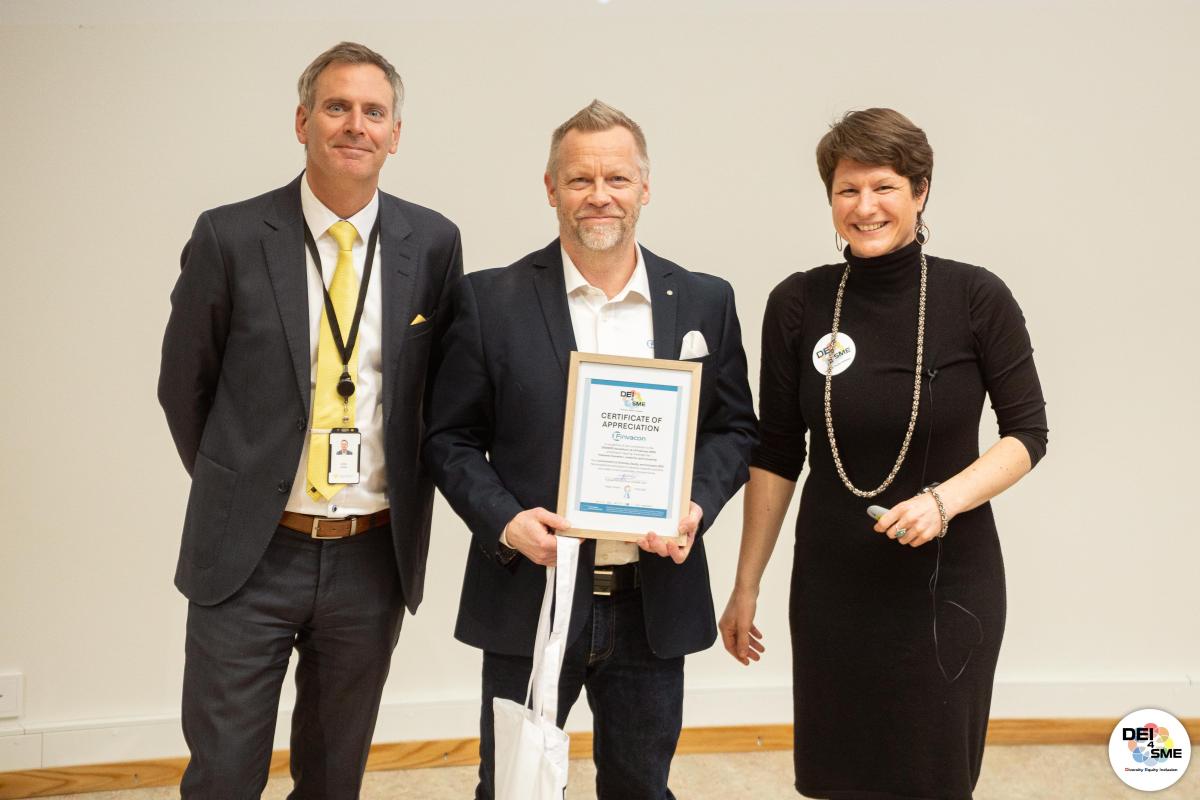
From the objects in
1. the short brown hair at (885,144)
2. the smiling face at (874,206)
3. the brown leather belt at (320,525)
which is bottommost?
the brown leather belt at (320,525)

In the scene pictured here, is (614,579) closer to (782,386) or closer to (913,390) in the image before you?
(782,386)

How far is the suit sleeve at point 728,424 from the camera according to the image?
2281mm

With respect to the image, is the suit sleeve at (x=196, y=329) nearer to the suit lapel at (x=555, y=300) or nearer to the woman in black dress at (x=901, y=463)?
the suit lapel at (x=555, y=300)

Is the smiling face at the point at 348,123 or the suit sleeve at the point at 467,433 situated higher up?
the smiling face at the point at 348,123

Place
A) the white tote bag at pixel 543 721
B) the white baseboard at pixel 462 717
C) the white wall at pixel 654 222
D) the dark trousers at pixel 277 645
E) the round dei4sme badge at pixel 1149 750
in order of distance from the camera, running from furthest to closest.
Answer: the round dei4sme badge at pixel 1149 750 < the white baseboard at pixel 462 717 < the white wall at pixel 654 222 < the dark trousers at pixel 277 645 < the white tote bag at pixel 543 721

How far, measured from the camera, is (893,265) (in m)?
2.29

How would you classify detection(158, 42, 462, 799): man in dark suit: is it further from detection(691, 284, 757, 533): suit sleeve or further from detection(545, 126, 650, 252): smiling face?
detection(691, 284, 757, 533): suit sleeve

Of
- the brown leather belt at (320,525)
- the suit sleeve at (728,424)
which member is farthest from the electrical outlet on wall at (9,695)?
the suit sleeve at (728,424)

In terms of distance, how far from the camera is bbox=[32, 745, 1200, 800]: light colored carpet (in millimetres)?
3600

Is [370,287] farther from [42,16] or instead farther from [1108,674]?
[1108,674]

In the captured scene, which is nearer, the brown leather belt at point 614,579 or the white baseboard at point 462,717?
the brown leather belt at point 614,579

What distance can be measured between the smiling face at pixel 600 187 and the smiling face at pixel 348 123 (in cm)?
38

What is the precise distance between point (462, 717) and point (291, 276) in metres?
1.99

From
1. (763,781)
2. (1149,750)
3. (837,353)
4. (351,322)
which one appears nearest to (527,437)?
(351,322)
